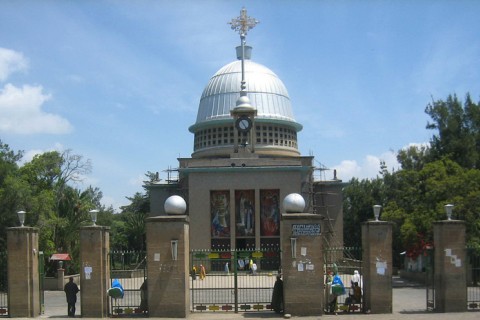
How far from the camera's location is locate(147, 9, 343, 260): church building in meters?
54.5

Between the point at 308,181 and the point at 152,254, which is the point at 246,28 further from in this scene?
the point at 152,254

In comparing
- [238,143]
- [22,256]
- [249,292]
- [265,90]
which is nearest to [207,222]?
[238,143]

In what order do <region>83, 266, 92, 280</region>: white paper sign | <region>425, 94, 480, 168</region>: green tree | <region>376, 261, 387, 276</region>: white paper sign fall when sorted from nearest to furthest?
<region>376, 261, 387, 276</region>: white paper sign, <region>83, 266, 92, 280</region>: white paper sign, <region>425, 94, 480, 168</region>: green tree

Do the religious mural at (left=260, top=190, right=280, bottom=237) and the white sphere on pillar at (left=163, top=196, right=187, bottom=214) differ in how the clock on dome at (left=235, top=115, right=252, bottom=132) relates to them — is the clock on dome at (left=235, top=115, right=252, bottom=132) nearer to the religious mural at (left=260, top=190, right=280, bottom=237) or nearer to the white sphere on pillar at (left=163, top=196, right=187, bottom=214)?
the religious mural at (left=260, top=190, right=280, bottom=237)

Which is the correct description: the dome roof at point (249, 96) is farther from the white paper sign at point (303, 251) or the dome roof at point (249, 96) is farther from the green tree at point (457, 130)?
the white paper sign at point (303, 251)

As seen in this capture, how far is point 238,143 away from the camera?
6066cm

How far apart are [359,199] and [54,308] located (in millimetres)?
51501

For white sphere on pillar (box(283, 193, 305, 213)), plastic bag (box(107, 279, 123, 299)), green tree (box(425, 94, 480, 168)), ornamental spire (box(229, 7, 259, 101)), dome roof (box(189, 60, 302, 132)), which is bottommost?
plastic bag (box(107, 279, 123, 299))

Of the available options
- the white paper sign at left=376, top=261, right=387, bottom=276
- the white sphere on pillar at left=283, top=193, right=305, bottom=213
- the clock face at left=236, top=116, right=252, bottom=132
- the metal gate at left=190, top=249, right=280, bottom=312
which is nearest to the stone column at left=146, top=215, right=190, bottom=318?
the metal gate at left=190, top=249, right=280, bottom=312

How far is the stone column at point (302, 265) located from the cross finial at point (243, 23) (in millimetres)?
42300

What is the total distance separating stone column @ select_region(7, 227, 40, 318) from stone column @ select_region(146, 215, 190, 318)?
4033 mm

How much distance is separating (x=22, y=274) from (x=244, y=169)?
32.7 meters

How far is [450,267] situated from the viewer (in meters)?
22.8

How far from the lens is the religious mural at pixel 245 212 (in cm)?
5450
